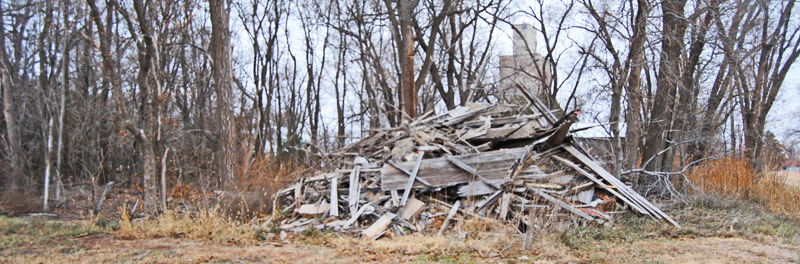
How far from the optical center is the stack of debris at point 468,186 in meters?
8.16

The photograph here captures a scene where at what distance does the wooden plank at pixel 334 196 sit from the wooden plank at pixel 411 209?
1231 mm

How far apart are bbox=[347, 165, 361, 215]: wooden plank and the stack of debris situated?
0.7 inches

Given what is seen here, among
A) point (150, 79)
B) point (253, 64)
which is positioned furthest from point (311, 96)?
point (150, 79)

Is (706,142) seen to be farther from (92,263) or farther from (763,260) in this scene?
(92,263)

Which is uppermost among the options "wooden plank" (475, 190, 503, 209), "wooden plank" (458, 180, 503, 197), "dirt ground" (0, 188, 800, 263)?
"wooden plank" (458, 180, 503, 197)

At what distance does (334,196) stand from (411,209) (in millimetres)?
1611

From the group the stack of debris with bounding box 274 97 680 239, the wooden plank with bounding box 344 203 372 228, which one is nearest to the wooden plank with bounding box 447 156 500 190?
the stack of debris with bounding box 274 97 680 239

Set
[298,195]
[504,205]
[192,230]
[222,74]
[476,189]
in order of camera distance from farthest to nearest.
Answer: [222,74] → [298,195] → [476,189] → [504,205] → [192,230]

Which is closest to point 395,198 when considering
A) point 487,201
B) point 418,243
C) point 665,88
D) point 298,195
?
point 487,201

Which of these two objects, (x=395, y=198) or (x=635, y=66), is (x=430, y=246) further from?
(x=635, y=66)

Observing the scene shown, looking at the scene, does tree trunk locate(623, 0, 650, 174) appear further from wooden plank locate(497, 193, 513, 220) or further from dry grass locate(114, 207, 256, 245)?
dry grass locate(114, 207, 256, 245)

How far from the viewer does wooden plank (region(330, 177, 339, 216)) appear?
8.92m

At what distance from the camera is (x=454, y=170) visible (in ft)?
29.1

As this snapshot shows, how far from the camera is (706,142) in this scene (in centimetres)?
1370
